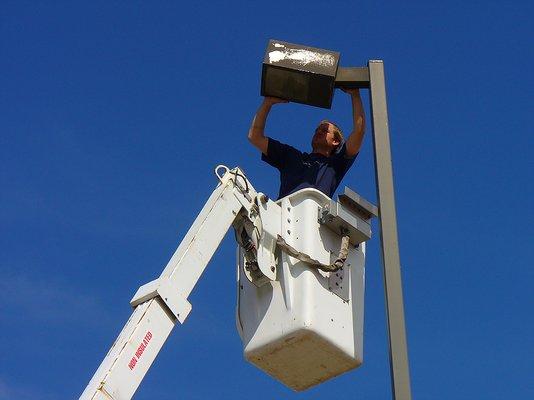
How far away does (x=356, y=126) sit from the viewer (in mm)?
9195

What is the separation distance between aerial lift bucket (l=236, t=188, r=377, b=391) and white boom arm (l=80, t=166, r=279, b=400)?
15 cm

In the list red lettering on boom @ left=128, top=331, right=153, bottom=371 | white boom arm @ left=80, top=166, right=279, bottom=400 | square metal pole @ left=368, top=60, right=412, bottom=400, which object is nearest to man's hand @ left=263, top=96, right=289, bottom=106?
square metal pole @ left=368, top=60, right=412, bottom=400

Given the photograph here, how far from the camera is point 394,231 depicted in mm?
8125

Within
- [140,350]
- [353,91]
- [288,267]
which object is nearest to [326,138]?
A: [353,91]

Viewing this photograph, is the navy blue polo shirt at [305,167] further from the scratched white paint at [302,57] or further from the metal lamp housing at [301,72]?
the scratched white paint at [302,57]

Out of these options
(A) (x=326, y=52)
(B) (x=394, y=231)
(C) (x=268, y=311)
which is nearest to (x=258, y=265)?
(C) (x=268, y=311)

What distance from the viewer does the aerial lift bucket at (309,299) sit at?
8156 mm

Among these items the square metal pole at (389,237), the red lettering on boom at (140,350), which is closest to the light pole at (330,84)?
the square metal pole at (389,237)

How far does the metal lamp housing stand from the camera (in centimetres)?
878

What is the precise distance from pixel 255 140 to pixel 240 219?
107 cm

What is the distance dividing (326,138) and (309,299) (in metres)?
1.68

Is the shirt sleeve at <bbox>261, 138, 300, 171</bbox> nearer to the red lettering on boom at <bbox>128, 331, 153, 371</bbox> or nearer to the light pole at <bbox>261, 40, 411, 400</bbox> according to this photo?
the light pole at <bbox>261, 40, 411, 400</bbox>

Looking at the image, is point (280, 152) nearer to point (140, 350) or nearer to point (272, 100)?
point (272, 100)

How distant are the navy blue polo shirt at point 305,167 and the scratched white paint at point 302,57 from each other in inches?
29.5
